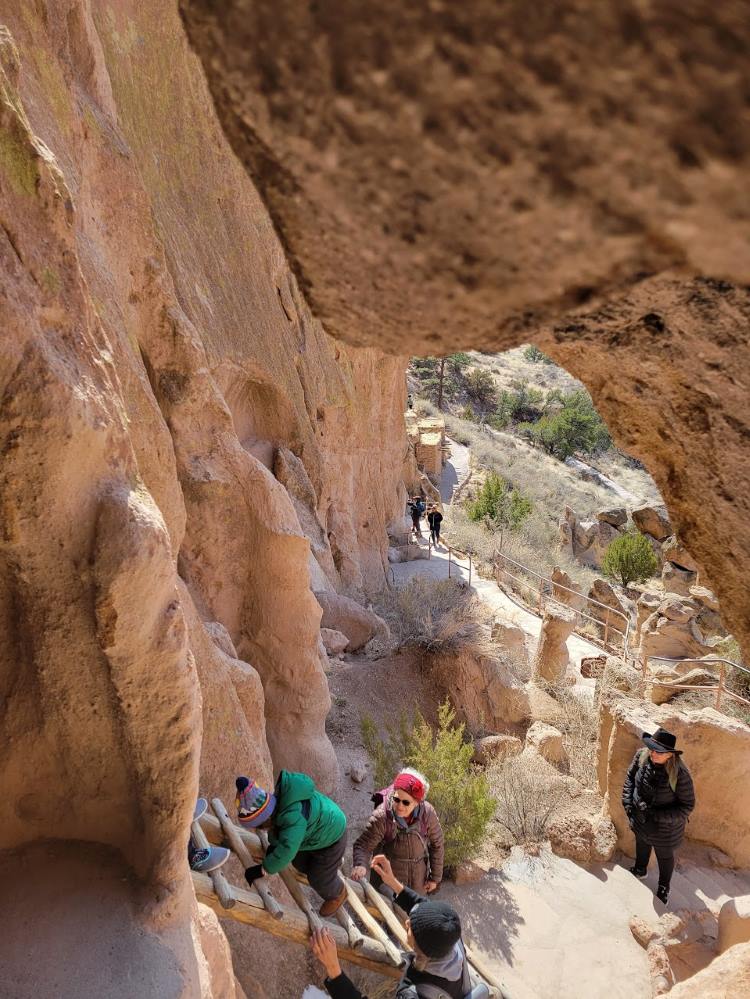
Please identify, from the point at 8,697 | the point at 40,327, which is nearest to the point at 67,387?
the point at 40,327

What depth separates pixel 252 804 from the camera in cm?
320

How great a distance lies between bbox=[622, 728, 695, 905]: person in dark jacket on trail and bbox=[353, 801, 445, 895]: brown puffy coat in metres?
1.60

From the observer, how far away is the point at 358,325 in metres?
1.22

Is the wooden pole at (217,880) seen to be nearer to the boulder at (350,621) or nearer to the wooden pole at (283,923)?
the wooden pole at (283,923)

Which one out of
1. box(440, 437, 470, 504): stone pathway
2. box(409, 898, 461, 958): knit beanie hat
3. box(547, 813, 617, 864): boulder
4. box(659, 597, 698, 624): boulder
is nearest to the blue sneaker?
box(409, 898, 461, 958): knit beanie hat

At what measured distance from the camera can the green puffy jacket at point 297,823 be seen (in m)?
3.17

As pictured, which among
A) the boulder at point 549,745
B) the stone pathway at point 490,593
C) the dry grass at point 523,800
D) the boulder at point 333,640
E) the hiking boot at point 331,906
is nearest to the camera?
the hiking boot at point 331,906

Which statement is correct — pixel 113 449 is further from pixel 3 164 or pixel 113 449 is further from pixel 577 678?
pixel 577 678

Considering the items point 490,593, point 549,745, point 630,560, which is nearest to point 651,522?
point 630,560

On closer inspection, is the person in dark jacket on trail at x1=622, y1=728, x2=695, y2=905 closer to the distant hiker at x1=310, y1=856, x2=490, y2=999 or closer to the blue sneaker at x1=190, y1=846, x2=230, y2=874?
the distant hiker at x1=310, y1=856, x2=490, y2=999

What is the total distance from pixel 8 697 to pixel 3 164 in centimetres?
170

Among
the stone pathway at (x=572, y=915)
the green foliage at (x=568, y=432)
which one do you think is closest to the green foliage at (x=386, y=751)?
the stone pathway at (x=572, y=915)

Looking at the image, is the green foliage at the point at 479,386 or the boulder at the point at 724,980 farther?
the green foliage at the point at 479,386

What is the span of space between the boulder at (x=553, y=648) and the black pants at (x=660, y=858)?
4.09 meters
